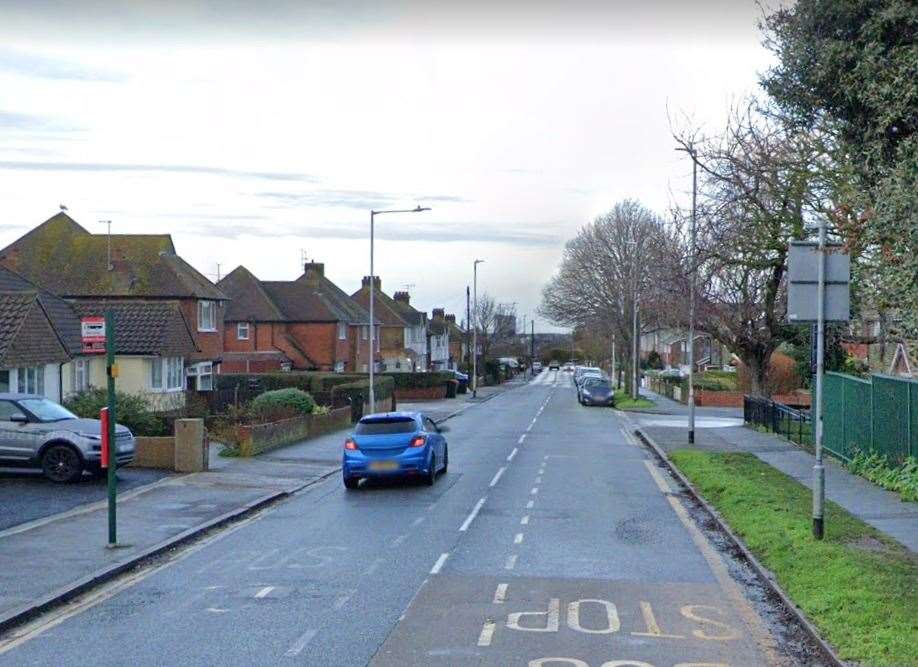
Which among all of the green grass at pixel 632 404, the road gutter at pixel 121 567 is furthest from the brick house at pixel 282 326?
the road gutter at pixel 121 567

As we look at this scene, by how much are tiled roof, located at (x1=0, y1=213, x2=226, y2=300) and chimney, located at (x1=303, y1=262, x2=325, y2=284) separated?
2436 centimetres

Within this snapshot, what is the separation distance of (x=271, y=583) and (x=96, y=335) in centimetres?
400

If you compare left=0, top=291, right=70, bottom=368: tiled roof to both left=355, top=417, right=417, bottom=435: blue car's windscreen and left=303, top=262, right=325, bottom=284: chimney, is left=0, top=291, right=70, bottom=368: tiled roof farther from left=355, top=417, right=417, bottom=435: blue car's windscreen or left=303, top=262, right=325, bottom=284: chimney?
left=303, top=262, right=325, bottom=284: chimney

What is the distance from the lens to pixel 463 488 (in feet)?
72.1

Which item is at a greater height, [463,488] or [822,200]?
[822,200]

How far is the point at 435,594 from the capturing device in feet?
38.8

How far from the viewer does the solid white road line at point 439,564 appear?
1318 cm

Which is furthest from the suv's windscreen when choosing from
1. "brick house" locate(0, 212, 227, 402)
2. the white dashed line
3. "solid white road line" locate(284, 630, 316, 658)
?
"brick house" locate(0, 212, 227, 402)

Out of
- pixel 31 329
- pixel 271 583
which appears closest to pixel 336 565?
pixel 271 583

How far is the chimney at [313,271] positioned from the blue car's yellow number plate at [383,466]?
5203 cm

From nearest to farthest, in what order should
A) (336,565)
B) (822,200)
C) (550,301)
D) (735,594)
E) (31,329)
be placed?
1. (735,594)
2. (336,565)
3. (822,200)
4. (31,329)
5. (550,301)

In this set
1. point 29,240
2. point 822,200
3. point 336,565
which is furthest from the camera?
point 29,240

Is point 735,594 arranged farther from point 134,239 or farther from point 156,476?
point 134,239

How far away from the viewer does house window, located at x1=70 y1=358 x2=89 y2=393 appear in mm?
→ 33219
